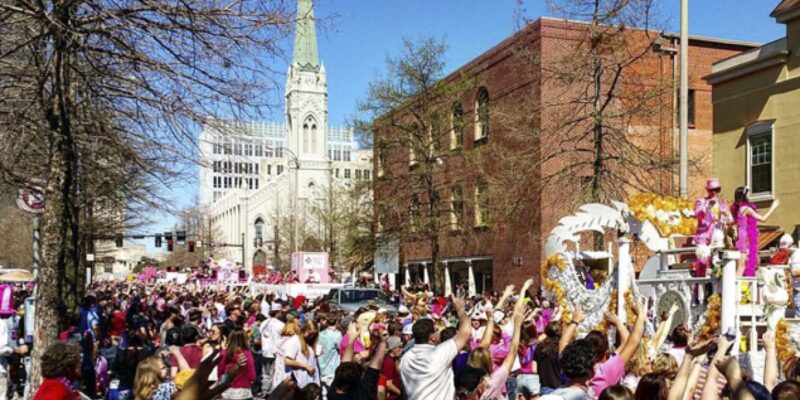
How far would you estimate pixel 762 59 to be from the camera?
2280 cm

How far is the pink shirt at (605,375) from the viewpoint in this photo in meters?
5.87

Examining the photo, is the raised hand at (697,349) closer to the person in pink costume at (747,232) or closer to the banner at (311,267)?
the person in pink costume at (747,232)

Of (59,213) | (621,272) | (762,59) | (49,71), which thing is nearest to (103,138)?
(49,71)

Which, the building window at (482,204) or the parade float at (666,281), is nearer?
the parade float at (666,281)

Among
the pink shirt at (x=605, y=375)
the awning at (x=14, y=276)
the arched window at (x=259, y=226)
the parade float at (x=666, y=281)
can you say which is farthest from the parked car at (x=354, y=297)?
the arched window at (x=259, y=226)

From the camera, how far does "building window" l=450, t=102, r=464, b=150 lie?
110 ft

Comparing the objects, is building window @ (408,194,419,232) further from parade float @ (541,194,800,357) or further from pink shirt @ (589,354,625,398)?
pink shirt @ (589,354,625,398)

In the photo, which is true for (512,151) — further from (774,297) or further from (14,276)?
(774,297)

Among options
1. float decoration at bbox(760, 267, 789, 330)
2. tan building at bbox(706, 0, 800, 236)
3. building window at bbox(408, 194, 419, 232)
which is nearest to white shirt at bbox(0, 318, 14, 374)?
float decoration at bbox(760, 267, 789, 330)

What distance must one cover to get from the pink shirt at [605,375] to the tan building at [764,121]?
18.0 metres

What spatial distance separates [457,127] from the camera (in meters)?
33.8

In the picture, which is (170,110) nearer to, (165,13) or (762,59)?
(165,13)

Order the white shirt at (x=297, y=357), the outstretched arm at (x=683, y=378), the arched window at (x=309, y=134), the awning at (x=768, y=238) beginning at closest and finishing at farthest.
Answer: the outstretched arm at (x=683, y=378) → the white shirt at (x=297, y=357) → the awning at (x=768, y=238) → the arched window at (x=309, y=134)

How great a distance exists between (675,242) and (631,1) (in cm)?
905
